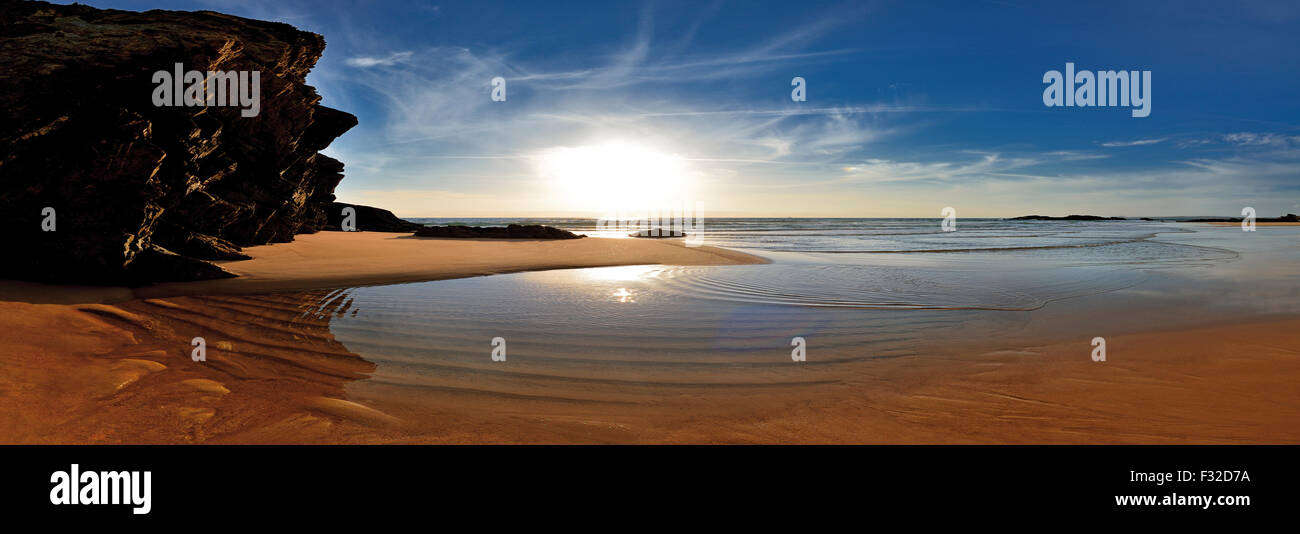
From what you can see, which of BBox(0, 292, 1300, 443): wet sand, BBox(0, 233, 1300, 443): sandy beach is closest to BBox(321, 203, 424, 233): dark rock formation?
BBox(0, 233, 1300, 443): sandy beach

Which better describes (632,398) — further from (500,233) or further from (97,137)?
(500,233)

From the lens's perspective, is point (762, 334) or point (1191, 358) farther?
point (762, 334)

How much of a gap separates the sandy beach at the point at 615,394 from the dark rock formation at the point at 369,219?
123ft

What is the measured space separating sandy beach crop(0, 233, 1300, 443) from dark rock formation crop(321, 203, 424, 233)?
123ft

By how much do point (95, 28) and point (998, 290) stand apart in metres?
19.1

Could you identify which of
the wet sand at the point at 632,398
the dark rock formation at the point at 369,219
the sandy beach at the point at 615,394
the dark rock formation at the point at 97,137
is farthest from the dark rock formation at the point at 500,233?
the wet sand at the point at 632,398

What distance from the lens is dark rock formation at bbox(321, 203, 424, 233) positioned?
39.9 m

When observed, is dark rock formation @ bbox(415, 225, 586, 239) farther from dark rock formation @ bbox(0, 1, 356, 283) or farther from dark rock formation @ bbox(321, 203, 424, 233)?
dark rock formation @ bbox(0, 1, 356, 283)

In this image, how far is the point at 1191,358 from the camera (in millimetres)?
5832

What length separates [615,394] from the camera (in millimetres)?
4523
